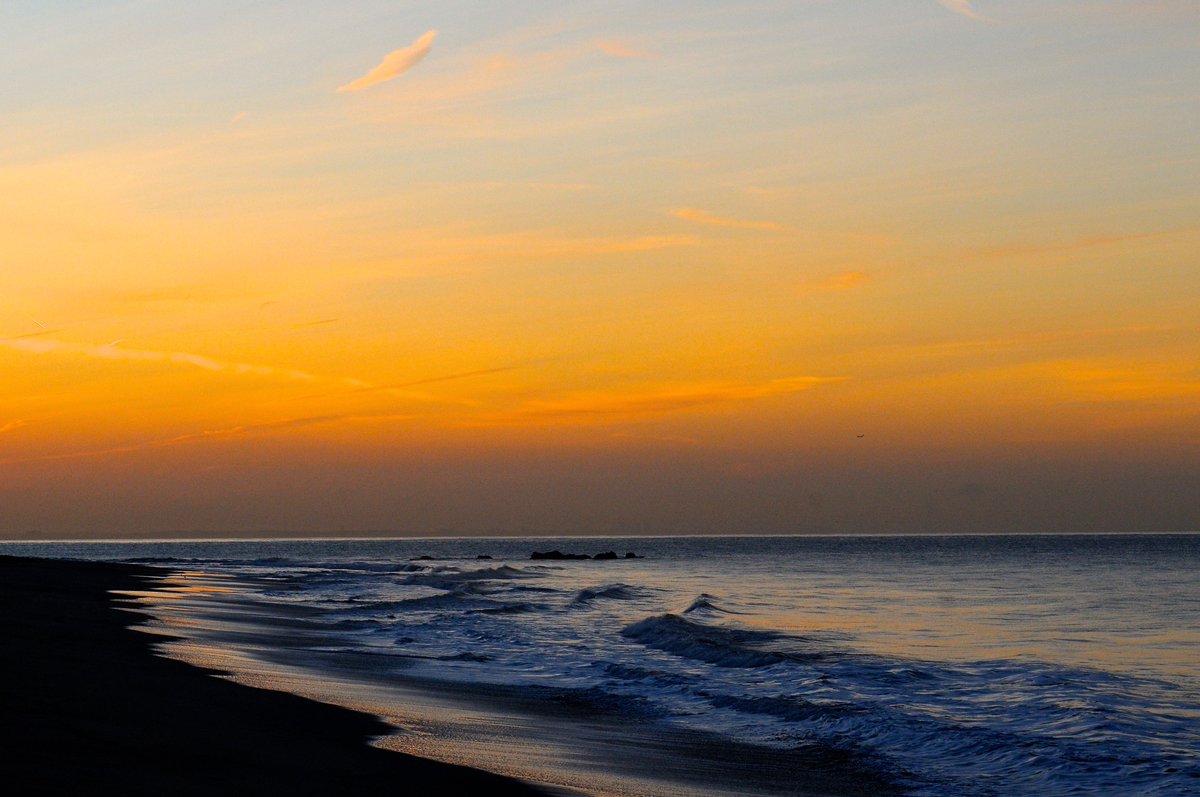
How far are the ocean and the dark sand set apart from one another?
2.78 feet

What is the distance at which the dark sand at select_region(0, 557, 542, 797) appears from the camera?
8922 millimetres

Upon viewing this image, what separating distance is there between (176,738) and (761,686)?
10730mm

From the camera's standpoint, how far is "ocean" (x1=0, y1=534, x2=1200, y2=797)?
481 inches

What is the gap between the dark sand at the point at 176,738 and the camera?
8922 millimetres

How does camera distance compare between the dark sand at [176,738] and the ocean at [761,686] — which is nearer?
the dark sand at [176,738]

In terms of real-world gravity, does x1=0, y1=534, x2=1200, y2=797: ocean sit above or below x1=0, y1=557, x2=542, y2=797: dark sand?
below

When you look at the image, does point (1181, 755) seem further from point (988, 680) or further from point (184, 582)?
point (184, 582)

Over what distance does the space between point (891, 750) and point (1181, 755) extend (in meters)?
3.23

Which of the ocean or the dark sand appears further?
the ocean

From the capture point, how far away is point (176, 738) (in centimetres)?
1085

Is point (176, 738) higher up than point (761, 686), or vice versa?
point (176, 738)

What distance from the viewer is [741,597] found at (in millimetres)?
47656

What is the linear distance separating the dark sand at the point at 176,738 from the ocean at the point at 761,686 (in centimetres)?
85

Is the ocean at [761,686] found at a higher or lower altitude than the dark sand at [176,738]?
lower
